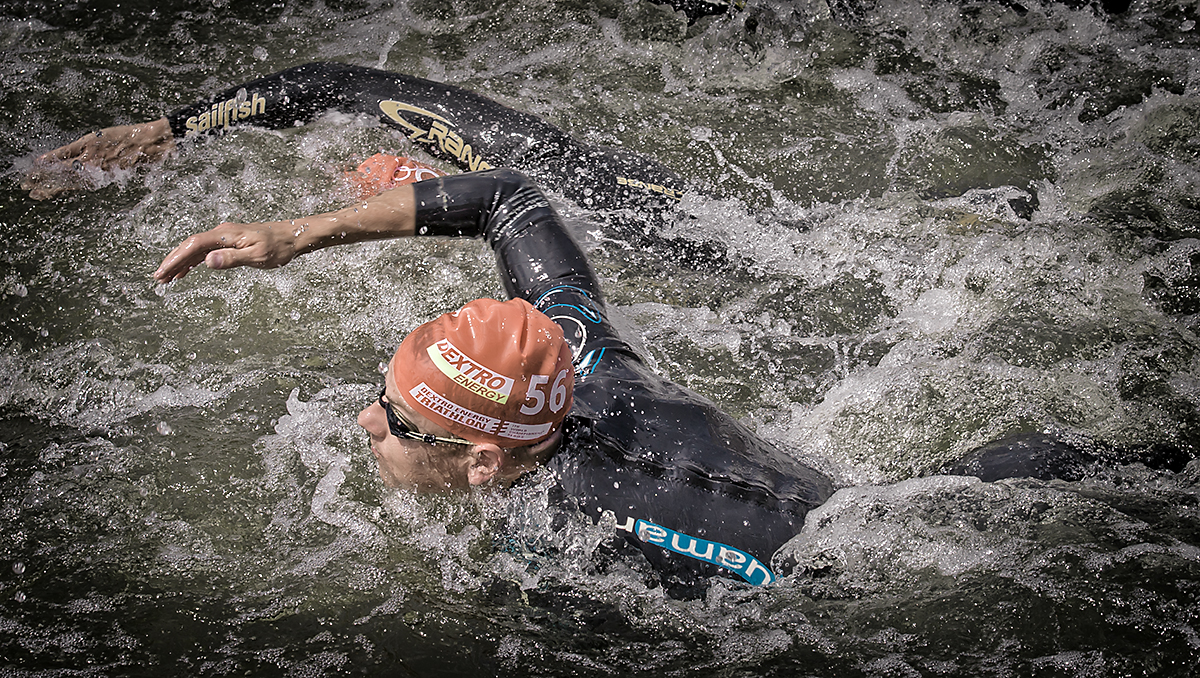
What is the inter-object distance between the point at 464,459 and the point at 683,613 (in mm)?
786

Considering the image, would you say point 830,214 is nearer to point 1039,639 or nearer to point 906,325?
point 906,325

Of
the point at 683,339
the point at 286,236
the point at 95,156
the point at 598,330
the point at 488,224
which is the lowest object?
the point at 683,339

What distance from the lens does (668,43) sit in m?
5.74

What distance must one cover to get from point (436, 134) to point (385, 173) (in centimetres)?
30

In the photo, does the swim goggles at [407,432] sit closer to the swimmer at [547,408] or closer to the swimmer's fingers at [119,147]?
the swimmer at [547,408]

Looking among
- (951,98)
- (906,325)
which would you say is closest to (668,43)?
(951,98)

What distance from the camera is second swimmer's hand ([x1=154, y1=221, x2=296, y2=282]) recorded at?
2.75 metres

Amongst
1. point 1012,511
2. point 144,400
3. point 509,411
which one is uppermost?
point 509,411

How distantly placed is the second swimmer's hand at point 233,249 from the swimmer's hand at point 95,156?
5.22ft

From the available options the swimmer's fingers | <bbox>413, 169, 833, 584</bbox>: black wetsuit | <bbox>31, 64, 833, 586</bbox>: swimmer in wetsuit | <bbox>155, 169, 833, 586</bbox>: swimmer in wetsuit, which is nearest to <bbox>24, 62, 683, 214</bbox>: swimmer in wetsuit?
the swimmer's fingers

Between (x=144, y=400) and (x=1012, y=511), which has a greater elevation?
(x=1012, y=511)

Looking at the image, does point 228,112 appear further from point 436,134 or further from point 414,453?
point 414,453

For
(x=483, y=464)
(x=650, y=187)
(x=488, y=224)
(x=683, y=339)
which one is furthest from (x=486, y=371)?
(x=650, y=187)

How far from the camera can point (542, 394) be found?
243 cm
